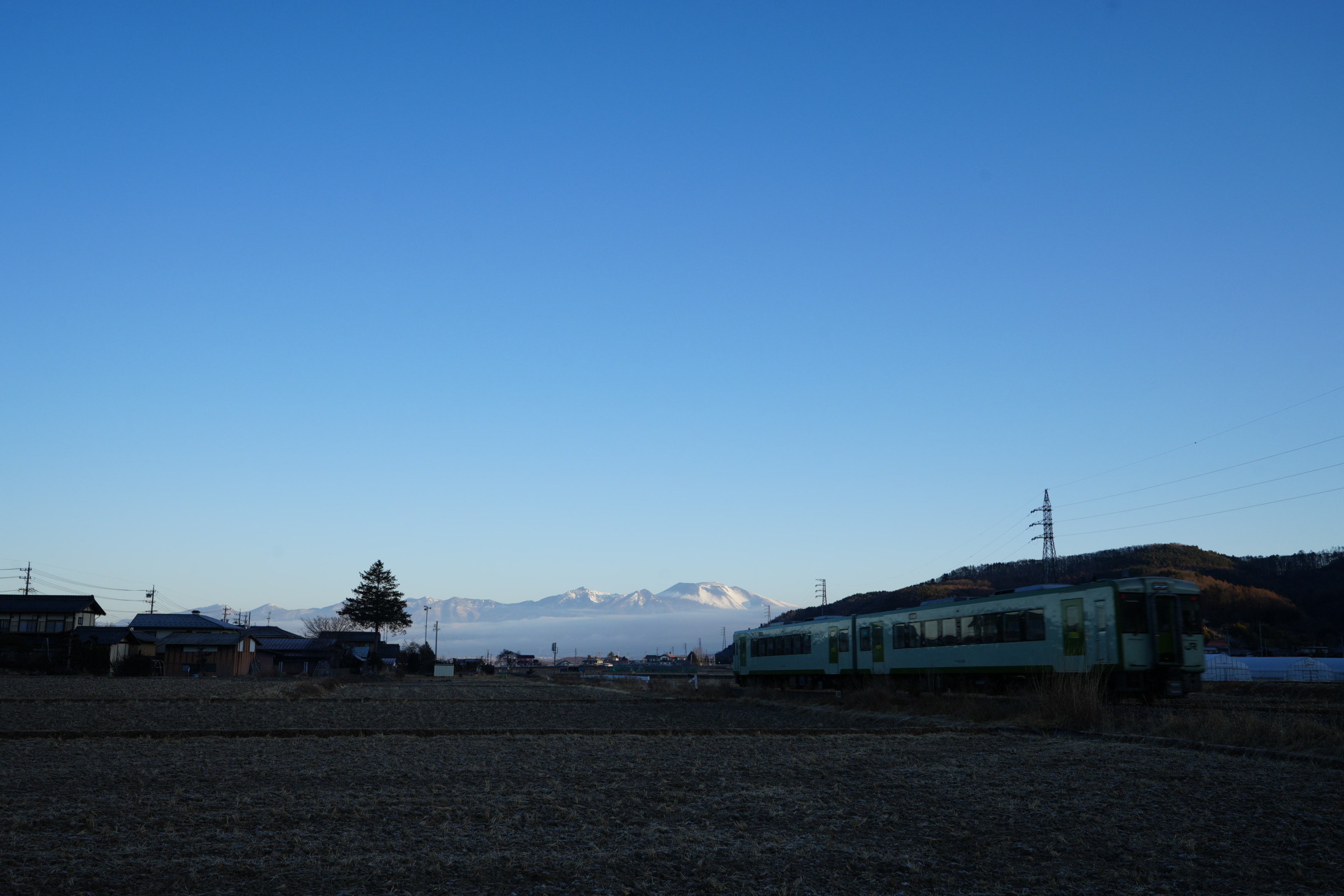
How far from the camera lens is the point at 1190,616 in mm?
22172

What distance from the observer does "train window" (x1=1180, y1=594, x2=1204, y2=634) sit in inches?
865

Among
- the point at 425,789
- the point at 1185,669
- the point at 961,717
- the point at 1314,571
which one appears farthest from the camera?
the point at 1314,571

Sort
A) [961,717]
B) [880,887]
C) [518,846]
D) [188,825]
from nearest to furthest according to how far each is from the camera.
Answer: [880,887] < [518,846] < [188,825] < [961,717]

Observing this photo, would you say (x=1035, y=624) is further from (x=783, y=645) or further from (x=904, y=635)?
(x=783, y=645)

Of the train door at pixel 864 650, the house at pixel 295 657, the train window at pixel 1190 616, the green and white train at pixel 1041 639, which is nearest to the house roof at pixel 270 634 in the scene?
the house at pixel 295 657

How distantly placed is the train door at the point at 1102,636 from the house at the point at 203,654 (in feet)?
209

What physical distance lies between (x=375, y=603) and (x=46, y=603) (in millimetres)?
28083

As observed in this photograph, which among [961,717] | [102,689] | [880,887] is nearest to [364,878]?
[880,887]

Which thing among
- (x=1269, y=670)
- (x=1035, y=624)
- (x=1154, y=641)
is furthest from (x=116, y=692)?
(x=1269, y=670)

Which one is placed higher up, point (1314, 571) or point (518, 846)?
point (1314, 571)

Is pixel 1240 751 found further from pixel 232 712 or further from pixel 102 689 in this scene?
pixel 102 689

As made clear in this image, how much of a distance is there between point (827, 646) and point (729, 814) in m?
28.2

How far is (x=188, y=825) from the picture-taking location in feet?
25.1

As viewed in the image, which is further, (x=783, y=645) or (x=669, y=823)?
(x=783, y=645)
